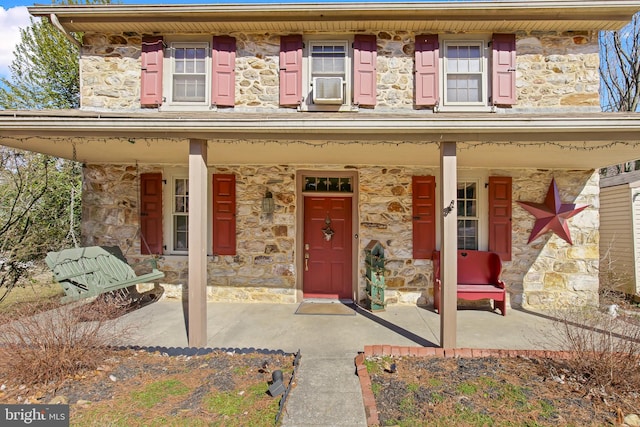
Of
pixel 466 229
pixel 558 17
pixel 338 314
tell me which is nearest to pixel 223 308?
pixel 338 314

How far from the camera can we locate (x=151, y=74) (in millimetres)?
5684

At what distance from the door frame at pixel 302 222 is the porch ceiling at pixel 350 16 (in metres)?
2.63

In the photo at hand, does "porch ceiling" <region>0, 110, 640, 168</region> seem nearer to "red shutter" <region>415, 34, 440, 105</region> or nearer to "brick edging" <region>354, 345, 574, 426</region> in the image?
"red shutter" <region>415, 34, 440, 105</region>

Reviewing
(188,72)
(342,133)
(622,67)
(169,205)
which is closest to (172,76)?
(188,72)

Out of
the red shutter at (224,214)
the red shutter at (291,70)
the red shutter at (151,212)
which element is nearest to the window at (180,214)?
the red shutter at (151,212)

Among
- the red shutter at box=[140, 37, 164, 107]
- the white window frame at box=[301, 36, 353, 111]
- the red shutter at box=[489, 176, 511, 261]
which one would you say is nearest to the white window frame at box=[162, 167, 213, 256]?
the red shutter at box=[140, 37, 164, 107]

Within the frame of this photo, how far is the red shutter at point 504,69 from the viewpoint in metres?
5.52

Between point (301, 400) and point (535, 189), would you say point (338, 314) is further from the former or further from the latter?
point (535, 189)

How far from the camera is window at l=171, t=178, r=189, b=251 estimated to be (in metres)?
5.99

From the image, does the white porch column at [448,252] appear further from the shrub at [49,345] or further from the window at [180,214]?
the window at [180,214]

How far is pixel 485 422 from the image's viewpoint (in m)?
2.58

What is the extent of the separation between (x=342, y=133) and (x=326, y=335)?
2712 millimetres

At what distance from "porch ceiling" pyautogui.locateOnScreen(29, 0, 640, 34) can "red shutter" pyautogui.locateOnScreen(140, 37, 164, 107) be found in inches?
11.9

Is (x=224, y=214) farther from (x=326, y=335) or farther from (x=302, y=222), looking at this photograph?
(x=326, y=335)
